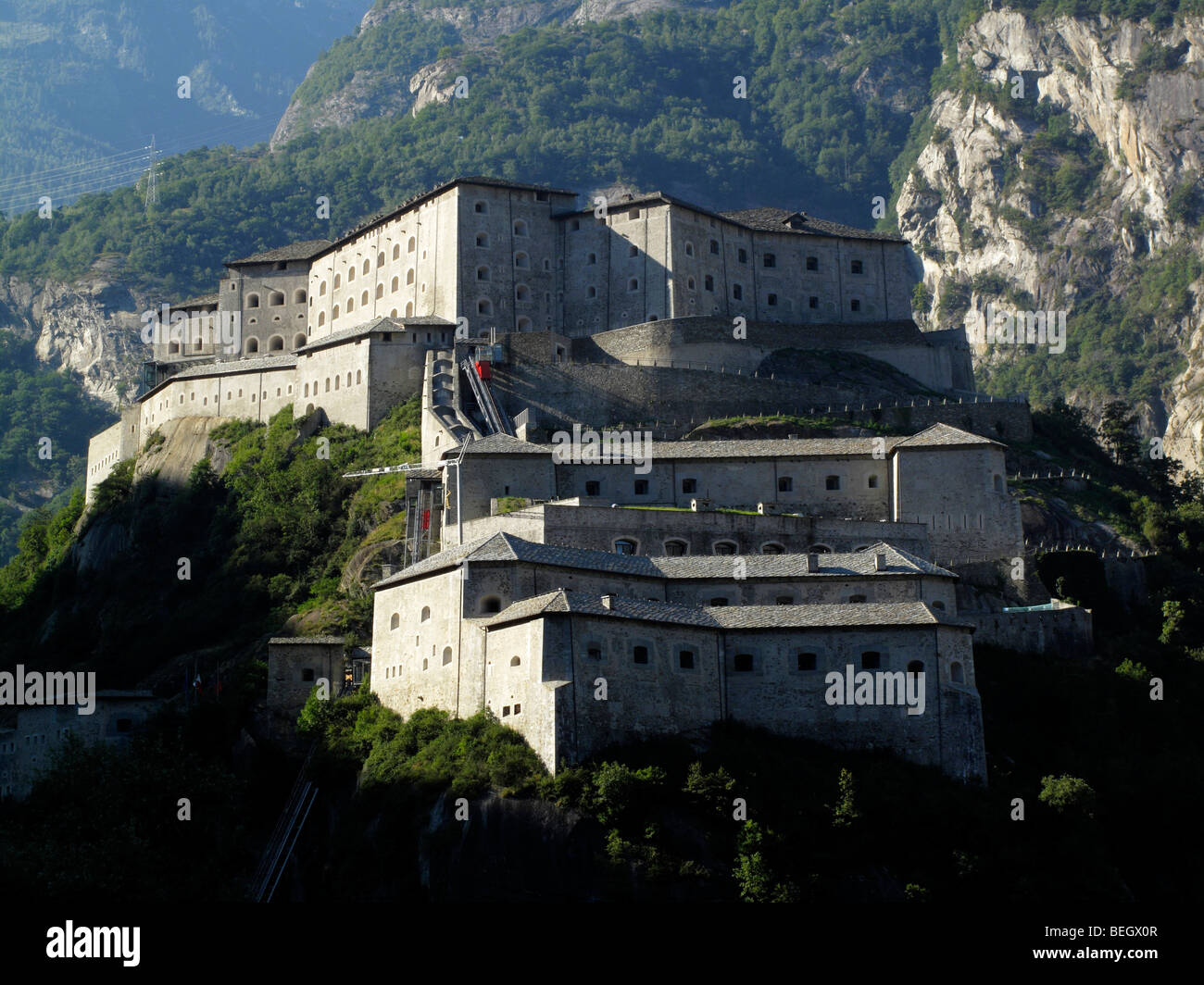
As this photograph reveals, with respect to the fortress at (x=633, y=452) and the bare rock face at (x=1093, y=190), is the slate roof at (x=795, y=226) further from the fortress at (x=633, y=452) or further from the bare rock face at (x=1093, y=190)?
the bare rock face at (x=1093, y=190)

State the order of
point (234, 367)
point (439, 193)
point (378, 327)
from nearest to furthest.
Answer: point (378, 327)
point (234, 367)
point (439, 193)

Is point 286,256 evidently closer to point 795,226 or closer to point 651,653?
point 795,226

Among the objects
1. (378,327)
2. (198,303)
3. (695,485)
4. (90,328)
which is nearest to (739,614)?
(695,485)

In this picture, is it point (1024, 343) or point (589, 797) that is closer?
point (589, 797)

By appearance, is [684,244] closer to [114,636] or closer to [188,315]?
[188,315]

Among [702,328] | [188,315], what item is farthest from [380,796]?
[188,315]

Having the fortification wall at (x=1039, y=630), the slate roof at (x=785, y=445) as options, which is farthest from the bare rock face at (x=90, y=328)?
the fortification wall at (x=1039, y=630)
